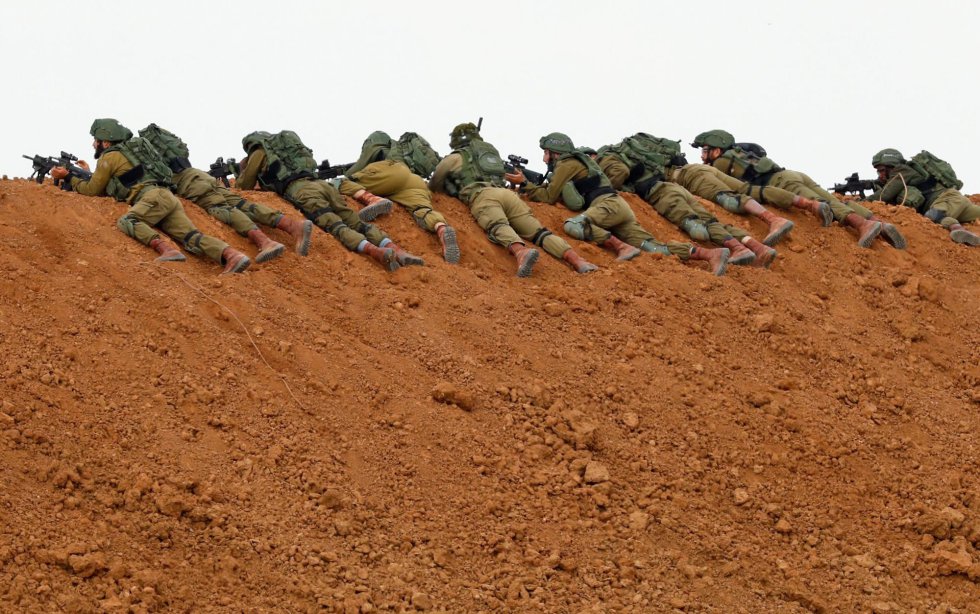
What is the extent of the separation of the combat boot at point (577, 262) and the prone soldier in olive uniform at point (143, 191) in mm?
3098

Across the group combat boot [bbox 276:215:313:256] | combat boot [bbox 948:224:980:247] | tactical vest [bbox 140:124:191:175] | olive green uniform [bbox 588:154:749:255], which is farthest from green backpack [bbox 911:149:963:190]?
tactical vest [bbox 140:124:191:175]

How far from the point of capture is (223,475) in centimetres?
763

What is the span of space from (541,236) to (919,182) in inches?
235

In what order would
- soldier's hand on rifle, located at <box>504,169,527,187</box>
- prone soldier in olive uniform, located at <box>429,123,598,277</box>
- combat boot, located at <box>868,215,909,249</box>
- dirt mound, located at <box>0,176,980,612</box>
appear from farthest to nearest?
1. soldier's hand on rifle, located at <box>504,169,527,187</box>
2. combat boot, located at <box>868,215,909,249</box>
3. prone soldier in olive uniform, located at <box>429,123,598,277</box>
4. dirt mound, located at <box>0,176,980,612</box>

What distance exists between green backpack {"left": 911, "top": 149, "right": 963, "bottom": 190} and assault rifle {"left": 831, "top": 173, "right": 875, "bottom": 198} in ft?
2.11

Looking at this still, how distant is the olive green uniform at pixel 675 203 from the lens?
1269 cm

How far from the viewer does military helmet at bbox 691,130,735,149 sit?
49.2ft

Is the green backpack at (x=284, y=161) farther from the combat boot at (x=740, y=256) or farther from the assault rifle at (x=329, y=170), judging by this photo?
the combat boot at (x=740, y=256)

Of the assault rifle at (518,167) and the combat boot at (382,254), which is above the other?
the assault rifle at (518,167)

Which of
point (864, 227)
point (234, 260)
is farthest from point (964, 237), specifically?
point (234, 260)

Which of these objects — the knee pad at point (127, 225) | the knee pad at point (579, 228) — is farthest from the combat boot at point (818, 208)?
the knee pad at point (127, 225)

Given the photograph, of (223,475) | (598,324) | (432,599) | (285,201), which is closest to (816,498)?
(598,324)

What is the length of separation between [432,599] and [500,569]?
555 mm

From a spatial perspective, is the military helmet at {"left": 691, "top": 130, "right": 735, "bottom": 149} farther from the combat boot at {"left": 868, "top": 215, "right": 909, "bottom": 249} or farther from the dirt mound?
the dirt mound
